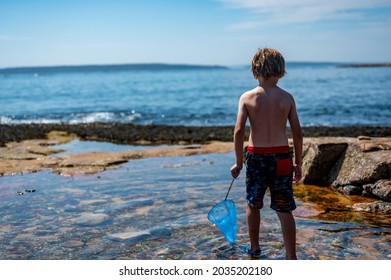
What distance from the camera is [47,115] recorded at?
3069cm

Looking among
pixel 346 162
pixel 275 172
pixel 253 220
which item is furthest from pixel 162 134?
pixel 275 172

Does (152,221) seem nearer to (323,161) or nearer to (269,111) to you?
(269,111)

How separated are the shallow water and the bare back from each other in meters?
1.39

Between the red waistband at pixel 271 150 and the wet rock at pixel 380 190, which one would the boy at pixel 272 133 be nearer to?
the red waistband at pixel 271 150

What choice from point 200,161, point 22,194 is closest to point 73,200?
point 22,194

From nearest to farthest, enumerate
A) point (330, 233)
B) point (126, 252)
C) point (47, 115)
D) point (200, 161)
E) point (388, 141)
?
point (126, 252) < point (330, 233) < point (388, 141) < point (200, 161) < point (47, 115)

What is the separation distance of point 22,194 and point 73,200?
3.57 feet

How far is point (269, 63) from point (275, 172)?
1076mm

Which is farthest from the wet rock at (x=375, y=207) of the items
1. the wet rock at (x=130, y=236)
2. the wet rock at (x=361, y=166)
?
the wet rock at (x=130, y=236)

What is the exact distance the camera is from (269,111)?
14.6 ft

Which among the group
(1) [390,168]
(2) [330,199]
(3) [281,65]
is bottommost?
(2) [330,199]

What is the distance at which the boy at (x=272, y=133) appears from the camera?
4.45 metres

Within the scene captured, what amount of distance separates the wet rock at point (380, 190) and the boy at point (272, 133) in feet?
11.0
